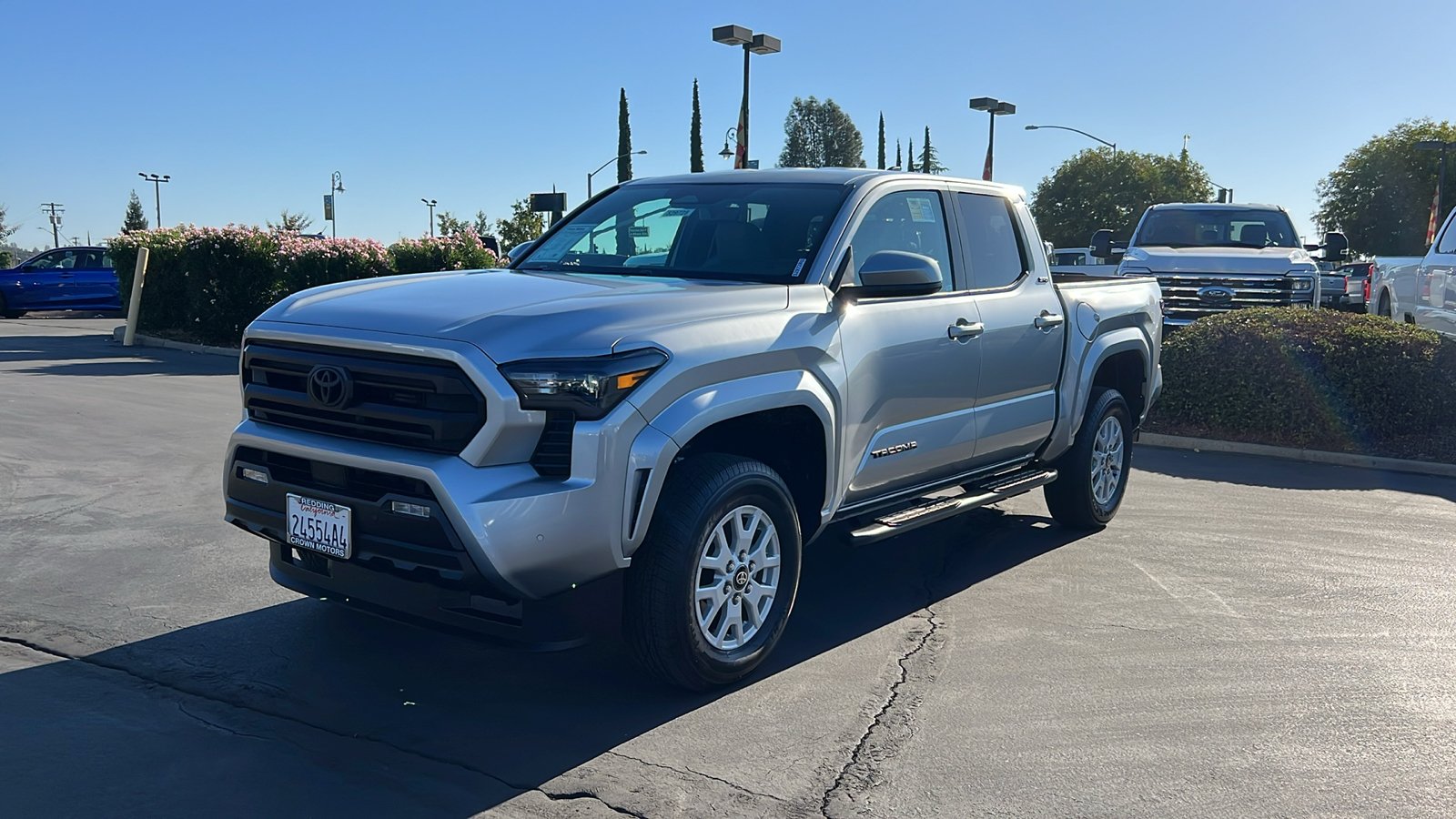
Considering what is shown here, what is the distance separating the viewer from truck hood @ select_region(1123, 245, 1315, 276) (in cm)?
1411

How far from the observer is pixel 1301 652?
5.14 m

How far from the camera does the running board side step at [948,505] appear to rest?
526 centimetres

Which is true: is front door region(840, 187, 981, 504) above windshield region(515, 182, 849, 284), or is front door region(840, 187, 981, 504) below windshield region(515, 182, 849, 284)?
below

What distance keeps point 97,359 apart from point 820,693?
49.0ft

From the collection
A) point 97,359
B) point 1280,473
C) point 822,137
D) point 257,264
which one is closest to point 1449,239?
point 1280,473

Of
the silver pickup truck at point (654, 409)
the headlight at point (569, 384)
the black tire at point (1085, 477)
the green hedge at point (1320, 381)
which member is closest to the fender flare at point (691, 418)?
the silver pickup truck at point (654, 409)

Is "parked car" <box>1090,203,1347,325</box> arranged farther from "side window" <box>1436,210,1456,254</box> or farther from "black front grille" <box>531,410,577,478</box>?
"black front grille" <box>531,410,577,478</box>

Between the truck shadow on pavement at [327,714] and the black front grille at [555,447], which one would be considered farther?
the black front grille at [555,447]

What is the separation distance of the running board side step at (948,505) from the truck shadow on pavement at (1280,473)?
3.27 m

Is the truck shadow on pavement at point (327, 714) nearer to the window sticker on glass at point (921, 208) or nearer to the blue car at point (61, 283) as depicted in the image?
the window sticker on glass at point (921, 208)

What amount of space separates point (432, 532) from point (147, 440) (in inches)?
262

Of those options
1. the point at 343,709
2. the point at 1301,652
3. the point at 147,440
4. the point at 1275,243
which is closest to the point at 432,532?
the point at 343,709

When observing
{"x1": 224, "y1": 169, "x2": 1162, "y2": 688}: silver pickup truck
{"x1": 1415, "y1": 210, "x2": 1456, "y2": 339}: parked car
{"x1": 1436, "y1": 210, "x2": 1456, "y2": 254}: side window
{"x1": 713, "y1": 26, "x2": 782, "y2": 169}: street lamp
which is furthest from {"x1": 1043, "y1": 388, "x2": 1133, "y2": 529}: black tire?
{"x1": 713, "y1": 26, "x2": 782, "y2": 169}: street lamp

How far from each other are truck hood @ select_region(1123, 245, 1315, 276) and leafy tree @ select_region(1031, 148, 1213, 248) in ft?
164
